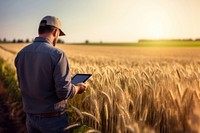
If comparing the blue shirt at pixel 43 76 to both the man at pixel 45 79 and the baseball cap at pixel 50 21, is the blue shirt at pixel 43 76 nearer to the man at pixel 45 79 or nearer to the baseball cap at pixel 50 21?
the man at pixel 45 79

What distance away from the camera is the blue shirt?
9.20 feet

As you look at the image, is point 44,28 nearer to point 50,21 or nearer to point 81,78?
point 50,21

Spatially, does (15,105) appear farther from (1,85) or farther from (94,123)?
(94,123)

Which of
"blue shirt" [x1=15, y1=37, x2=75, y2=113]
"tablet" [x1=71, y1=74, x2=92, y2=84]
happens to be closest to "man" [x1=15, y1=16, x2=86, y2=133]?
"blue shirt" [x1=15, y1=37, x2=75, y2=113]

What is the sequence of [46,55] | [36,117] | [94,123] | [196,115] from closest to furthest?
[196,115] → [46,55] → [36,117] → [94,123]

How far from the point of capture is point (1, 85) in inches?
362

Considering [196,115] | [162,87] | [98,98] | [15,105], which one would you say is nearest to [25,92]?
[98,98]

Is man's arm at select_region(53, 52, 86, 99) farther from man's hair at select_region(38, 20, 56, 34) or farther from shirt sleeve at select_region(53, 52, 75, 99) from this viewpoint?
man's hair at select_region(38, 20, 56, 34)

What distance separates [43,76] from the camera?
114 inches

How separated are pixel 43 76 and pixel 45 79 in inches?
1.2

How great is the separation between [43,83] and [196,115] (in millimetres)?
1287

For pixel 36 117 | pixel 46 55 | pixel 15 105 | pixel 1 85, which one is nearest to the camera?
pixel 46 55

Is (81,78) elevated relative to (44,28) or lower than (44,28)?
lower

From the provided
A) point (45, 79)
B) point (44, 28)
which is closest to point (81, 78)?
point (45, 79)
